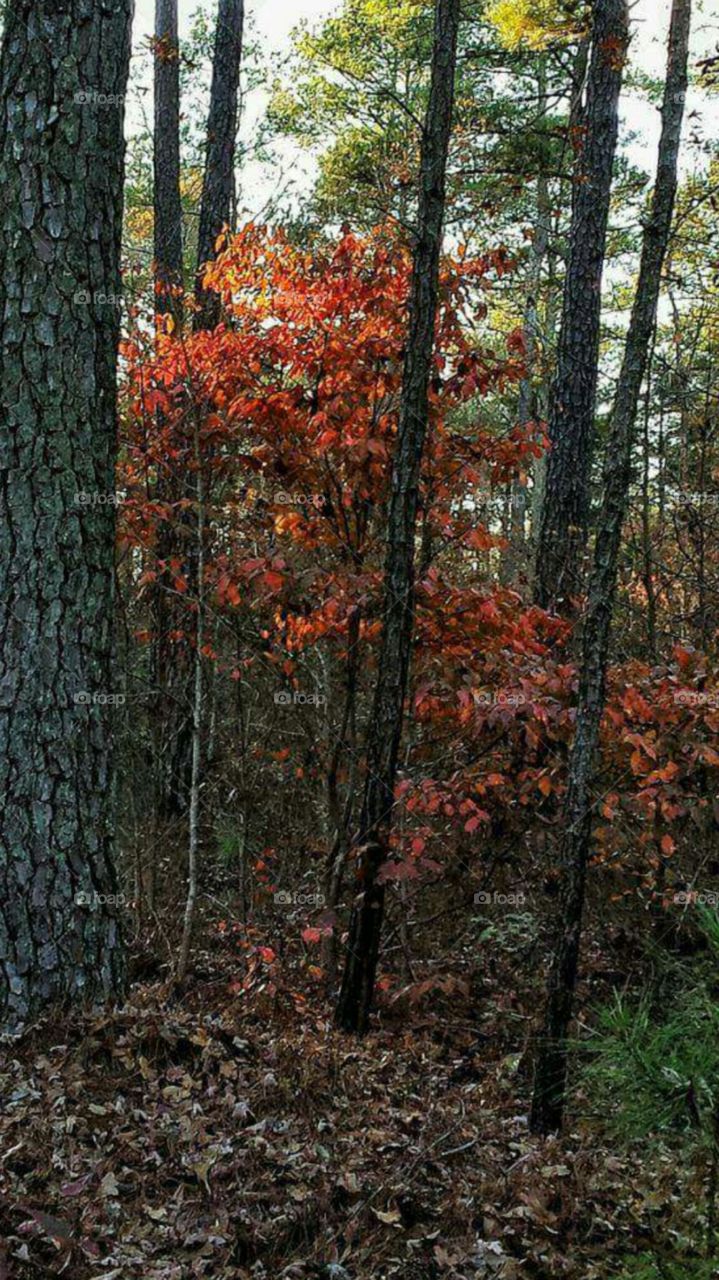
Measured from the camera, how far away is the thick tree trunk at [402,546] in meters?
4.98

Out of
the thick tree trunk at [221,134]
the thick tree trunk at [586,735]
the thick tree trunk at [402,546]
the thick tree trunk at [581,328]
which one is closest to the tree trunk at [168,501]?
the thick tree trunk at [221,134]

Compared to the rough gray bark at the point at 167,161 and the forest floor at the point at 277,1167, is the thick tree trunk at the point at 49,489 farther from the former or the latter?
the rough gray bark at the point at 167,161

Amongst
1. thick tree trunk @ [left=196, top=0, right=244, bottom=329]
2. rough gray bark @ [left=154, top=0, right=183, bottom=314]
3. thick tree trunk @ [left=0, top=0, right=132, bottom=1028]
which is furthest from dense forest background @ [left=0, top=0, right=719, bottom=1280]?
rough gray bark @ [left=154, top=0, right=183, bottom=314]

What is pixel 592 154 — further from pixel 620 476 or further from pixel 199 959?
pixel 199 959

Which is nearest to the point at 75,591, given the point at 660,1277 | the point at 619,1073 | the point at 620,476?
the point at 620,476

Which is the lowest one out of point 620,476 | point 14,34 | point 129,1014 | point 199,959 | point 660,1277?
point 199,959

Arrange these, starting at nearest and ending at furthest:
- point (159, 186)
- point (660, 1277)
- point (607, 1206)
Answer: point (660, 1277) < point (607, 1206) < point (159, 186)

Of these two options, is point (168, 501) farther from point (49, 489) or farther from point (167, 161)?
point (167, 161)

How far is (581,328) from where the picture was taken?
830 cm

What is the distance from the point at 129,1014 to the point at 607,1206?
195 cm

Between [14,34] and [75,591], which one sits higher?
[14,34]

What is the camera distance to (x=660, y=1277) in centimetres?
218

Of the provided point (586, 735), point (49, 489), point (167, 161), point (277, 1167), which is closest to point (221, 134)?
point (167, 161)

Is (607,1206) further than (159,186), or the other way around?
(159,186)
